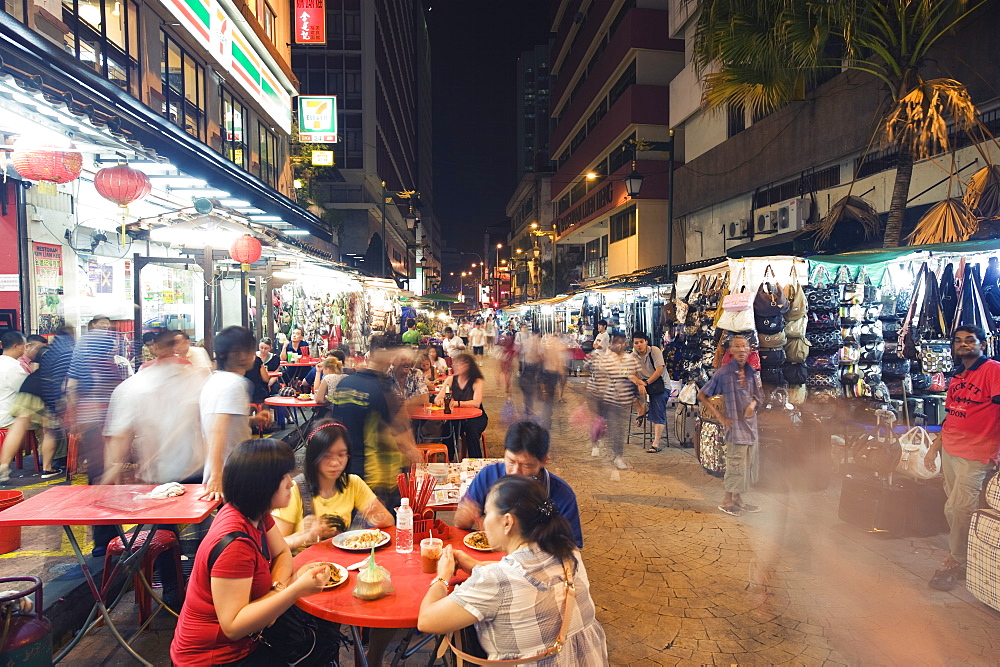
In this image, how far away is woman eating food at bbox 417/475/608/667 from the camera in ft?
7.74

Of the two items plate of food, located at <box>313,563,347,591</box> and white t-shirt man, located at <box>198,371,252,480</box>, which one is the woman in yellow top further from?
white t-shirt man, located at <box>198,371,252,480</box>

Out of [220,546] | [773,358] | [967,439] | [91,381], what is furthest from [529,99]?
[220,546]

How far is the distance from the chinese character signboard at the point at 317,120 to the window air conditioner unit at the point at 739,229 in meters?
15.3

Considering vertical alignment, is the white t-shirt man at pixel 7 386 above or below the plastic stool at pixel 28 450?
above

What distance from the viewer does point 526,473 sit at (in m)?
3.52

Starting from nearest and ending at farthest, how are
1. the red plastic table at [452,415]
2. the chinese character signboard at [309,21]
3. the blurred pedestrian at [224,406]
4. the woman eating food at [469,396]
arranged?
the blurred pedestrian at [224,406], the red plastic table at [452,415], the woman eating food at [469,396], the chinese character signboard at [309,21]

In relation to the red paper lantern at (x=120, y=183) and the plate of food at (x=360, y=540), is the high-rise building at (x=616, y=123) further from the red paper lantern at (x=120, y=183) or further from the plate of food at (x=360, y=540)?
the plate of food at (x=360, y=540)

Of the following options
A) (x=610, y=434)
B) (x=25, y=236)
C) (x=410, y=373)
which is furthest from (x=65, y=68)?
(x=610, y=434)

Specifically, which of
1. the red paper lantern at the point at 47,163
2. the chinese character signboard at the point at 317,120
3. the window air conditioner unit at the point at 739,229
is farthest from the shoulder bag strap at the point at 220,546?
the chinese character signboard at the point at 317,120

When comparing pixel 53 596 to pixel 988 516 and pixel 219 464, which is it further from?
pixel 988 516

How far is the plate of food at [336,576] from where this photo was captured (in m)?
2.97

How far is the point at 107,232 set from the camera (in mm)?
10766

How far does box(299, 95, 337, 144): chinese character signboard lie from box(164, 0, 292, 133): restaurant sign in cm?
134

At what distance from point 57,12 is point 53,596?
905cm
